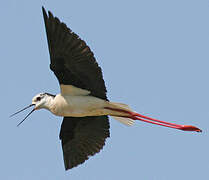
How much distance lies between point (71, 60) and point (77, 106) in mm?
1067

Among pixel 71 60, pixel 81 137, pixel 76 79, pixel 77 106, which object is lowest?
pixel 81 137

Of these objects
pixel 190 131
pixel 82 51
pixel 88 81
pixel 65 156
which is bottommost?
pixel 65 156

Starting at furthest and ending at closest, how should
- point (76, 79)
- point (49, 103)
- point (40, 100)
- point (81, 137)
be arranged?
1. point (81, 137)
2. point (40, 100)
3. point (49, 103)
4. point (76, 79)

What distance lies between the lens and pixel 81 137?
11.2m

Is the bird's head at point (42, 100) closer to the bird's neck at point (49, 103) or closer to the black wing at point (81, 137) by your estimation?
the bird's neck at point (49, 103)

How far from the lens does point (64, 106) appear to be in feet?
33.4

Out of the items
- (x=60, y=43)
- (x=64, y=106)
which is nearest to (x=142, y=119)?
(x=64, y=106)

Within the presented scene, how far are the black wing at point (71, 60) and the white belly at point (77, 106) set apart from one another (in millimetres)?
174

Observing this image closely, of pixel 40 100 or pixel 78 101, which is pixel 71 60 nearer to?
pixel 78 101

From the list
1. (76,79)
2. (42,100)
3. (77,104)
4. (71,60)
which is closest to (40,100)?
(42,100)

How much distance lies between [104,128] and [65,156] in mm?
1060

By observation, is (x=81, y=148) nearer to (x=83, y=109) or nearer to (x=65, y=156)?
(x=65, y=156)

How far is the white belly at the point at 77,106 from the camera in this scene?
10.2 m

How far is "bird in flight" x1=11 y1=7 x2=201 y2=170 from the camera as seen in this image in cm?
934
